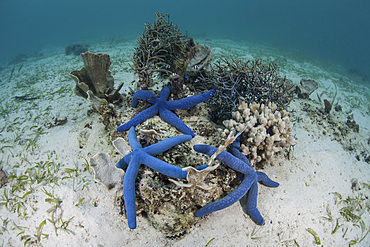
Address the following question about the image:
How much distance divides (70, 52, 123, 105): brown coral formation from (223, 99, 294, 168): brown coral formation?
11.3ft

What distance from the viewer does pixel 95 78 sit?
4750 millimetres

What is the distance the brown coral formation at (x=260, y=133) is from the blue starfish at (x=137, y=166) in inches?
45.5

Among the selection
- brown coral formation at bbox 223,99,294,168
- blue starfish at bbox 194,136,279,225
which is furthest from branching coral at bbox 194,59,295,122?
blue starfish at bbox 194,136,279,225

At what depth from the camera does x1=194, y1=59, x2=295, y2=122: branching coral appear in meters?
4.14

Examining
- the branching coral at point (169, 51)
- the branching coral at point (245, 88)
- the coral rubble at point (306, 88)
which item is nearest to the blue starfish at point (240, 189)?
the branching coral at point (245, 88)

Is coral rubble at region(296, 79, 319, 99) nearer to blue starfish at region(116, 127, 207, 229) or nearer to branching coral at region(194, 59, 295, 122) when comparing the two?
branching coral at region(194, 59, 295, 122)

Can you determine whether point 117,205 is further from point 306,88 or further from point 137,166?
point 306,88

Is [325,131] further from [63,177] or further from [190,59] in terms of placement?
[63,177]

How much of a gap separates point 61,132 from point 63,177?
72.5 inches

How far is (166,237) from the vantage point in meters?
2.74

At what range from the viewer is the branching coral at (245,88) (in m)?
4.14

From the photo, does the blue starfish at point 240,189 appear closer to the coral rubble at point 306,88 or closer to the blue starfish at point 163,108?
the blue starfish at point 163,108

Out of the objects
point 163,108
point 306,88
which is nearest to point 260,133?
point 163,108

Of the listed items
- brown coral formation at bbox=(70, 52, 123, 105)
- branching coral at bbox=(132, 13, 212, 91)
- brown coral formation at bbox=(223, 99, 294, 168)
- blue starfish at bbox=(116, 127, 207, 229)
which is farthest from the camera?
branching coral at bbox=(132, 13, 212, 91)
